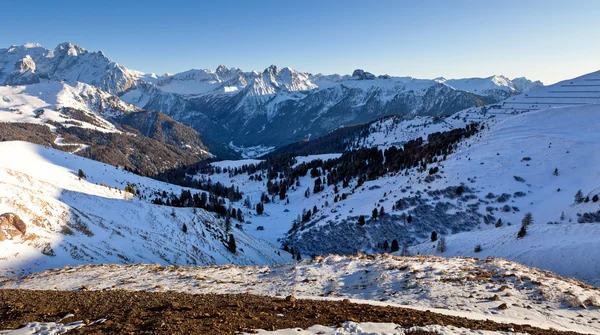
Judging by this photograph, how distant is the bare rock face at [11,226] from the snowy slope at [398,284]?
37.8ft

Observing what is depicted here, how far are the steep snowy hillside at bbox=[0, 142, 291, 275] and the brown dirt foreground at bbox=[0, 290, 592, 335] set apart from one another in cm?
2189

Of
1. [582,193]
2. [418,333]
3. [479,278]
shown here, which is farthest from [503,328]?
[582,193]

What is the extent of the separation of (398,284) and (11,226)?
1535 inches

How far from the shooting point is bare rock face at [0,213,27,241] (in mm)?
31928

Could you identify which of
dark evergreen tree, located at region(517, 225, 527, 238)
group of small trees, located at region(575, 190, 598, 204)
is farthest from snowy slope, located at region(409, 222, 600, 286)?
group of small trees, located at region(575, 190, 598, 204)

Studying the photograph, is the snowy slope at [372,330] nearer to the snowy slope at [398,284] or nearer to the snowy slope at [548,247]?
the snowy slope at [398,284]

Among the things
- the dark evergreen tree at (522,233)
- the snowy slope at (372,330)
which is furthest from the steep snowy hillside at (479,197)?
the snowy slope at (372,330)

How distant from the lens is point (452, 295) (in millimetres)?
17141

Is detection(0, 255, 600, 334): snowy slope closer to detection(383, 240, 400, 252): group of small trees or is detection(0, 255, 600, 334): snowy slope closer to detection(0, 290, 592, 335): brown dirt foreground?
detection(0, 290, 592, 335): brown dirt foreground

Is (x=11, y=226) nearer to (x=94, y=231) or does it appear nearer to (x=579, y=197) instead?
(x=94, y=231)

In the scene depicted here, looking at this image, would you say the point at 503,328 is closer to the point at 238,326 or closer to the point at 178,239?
the point at 238,326

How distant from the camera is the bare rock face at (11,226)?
105 feet

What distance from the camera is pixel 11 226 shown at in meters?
32.8

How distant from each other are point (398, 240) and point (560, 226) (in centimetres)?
3293
